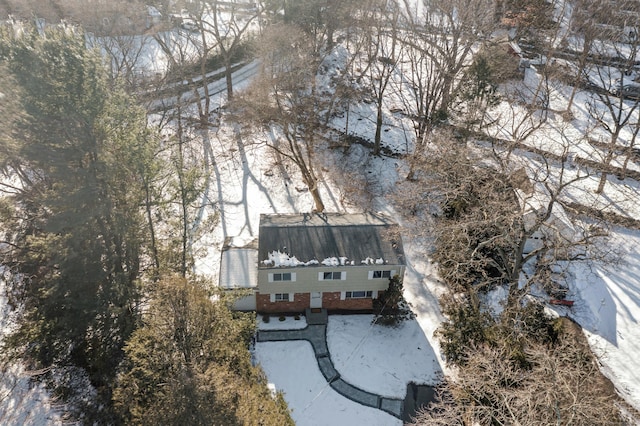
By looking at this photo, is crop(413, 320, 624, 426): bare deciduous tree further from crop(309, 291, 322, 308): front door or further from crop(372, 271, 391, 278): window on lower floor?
crop(309, 291, 322, 308): front door

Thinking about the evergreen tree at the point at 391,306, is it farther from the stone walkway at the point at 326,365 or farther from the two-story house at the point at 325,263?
the stone walkway at the point at 326,365

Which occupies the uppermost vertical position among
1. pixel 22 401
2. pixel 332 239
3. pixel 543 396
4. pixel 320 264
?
pixel 332 239

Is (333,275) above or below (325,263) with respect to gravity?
below

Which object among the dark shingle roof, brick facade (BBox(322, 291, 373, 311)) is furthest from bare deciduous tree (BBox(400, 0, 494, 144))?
brick facade (BBox(322, 291, 373, 311))

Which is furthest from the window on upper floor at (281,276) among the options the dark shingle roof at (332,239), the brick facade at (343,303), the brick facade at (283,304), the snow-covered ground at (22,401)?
the snow-covered ground at (22,401)

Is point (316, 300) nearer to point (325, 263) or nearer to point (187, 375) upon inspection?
point (325, 263)

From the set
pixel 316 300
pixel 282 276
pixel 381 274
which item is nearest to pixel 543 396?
pixel 381 274

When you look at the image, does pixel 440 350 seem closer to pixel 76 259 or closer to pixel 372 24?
pixel 76 259
